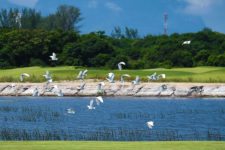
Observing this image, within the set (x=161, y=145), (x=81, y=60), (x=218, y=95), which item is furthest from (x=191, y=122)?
(x=81, y=60)

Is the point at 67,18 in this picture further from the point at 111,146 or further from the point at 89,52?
the point at 111,146

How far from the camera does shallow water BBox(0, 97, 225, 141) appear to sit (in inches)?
1270

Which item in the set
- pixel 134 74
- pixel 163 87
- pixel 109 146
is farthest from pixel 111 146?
pixel 134 74

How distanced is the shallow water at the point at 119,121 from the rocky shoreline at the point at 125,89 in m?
8.62

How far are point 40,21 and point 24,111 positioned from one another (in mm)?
108021

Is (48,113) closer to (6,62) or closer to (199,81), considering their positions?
(199,81)

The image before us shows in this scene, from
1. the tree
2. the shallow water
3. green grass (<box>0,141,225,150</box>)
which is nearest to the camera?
green grass (<box>0,141,225,150</box>)

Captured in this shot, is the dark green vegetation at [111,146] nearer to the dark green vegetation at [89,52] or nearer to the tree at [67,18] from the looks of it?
the dark green vegetation at [89,52]

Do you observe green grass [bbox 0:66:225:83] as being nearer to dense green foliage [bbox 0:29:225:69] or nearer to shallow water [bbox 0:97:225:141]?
dense green foliage [bbox 0:29:225:69]

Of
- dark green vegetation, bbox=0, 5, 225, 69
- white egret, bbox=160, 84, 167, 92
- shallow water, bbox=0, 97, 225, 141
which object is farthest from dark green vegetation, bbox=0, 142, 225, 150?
dark green vegetation, bbox=0, 5, 225, 69

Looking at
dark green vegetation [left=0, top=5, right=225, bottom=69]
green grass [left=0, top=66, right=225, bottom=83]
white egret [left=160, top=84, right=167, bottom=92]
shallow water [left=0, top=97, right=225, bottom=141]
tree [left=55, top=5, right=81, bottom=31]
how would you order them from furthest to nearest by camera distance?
tree [left=55, top=5, right=81, bottom=31]
dark green vegetation [left=0, top=5, right=225, bottom=69]
green grass [left=0, top=66, right=225, bottom=83]
white egret [left=160, top=84, right=167, bottom=92]
shallow water [left=0, top=97, right=225, bottom=141]

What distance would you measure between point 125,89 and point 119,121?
96.4 feet

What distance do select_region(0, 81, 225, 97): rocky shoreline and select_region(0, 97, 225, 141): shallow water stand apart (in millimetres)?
8619

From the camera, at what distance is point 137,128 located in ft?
122
